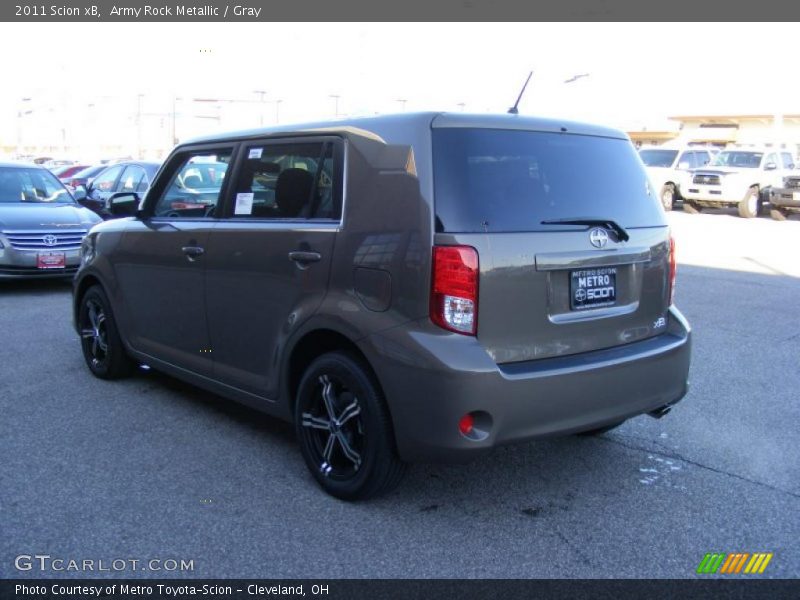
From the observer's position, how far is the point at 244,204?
4414 mm

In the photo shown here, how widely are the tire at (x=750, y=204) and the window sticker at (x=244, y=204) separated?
2182 cm

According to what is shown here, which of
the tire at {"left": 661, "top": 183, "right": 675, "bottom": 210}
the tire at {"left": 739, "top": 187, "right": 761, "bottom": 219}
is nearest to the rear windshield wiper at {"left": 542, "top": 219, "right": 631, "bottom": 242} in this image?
the tire at {"left": 739, "top": 187, "right": 761, "bottom": 219}

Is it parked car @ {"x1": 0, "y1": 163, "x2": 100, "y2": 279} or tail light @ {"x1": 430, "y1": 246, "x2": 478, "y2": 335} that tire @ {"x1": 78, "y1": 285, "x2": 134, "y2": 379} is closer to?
tail light @ {"x1": 430, "y1": 246, "x2": 478, "y2": 335}

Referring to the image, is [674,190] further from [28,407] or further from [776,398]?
[28,407]

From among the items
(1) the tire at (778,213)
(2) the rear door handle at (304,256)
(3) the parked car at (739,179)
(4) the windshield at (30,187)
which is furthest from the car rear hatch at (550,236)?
(3) the parked car at (739,179)

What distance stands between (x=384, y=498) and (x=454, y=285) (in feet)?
4.07

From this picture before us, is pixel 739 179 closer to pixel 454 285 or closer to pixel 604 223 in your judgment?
pixel 604 223

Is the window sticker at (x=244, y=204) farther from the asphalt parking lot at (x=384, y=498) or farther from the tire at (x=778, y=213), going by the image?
the tire at (x=778, y=213)

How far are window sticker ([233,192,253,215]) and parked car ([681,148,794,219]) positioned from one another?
2154 cm

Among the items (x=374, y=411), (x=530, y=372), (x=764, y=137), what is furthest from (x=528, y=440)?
(x=764, y=137)

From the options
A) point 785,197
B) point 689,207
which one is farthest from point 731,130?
point 785,197

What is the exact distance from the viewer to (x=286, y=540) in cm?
342

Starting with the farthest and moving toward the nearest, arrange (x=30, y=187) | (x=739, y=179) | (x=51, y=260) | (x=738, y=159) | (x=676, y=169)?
1. (x=676, y=169)
2. (x=738, y=159)
3. (x=739, y=179)
4. (x=30, y=187)
5. (x=51, y=260)
